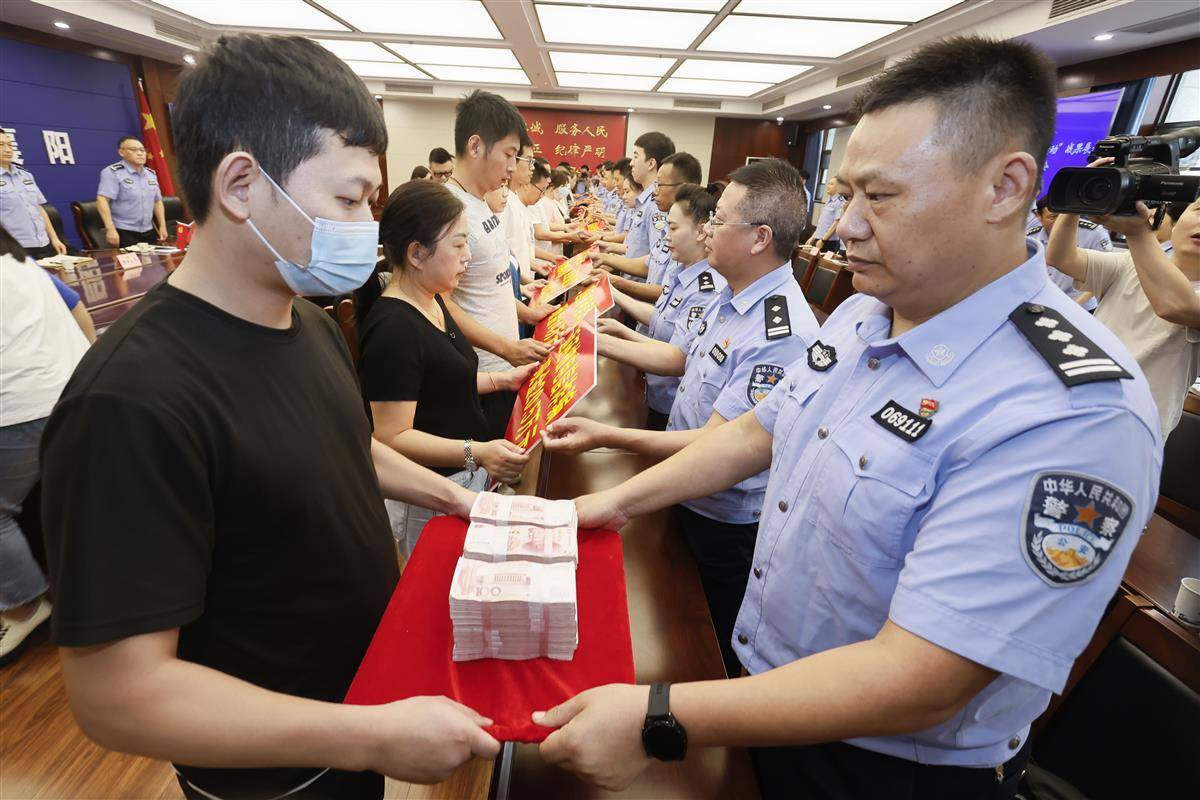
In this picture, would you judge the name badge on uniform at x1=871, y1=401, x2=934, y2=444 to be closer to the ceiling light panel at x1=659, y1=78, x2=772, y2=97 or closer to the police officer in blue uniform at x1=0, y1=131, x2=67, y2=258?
the police officer in blue uniform at x1=0, y1=131, x2=67, y2=258

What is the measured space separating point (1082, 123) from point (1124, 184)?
631cm

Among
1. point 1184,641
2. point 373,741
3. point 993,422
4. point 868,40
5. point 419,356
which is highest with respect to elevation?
point 868,40

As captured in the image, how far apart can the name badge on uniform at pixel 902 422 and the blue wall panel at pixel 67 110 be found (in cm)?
1038

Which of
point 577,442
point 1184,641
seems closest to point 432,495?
point 577,442

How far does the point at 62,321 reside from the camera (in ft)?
6.95

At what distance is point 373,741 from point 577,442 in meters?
0.93

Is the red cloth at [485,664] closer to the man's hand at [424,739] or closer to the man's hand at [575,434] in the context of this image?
the man's hand at [424,739]

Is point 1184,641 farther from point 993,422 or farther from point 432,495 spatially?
point 432,495

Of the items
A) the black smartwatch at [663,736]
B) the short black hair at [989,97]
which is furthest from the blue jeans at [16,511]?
the short black hair at [989,97]

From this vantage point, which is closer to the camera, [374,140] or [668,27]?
[374,140]

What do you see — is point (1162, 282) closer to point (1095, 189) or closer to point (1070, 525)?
point (1095, 189)

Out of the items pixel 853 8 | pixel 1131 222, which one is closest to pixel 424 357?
pixel 1131 222

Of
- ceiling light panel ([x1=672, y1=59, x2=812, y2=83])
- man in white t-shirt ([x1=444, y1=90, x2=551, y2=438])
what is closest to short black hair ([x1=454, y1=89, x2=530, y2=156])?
man in white t-shirt ([x1=444, y1=90, x2=551, y2=438])

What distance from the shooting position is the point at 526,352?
7.36 ft
